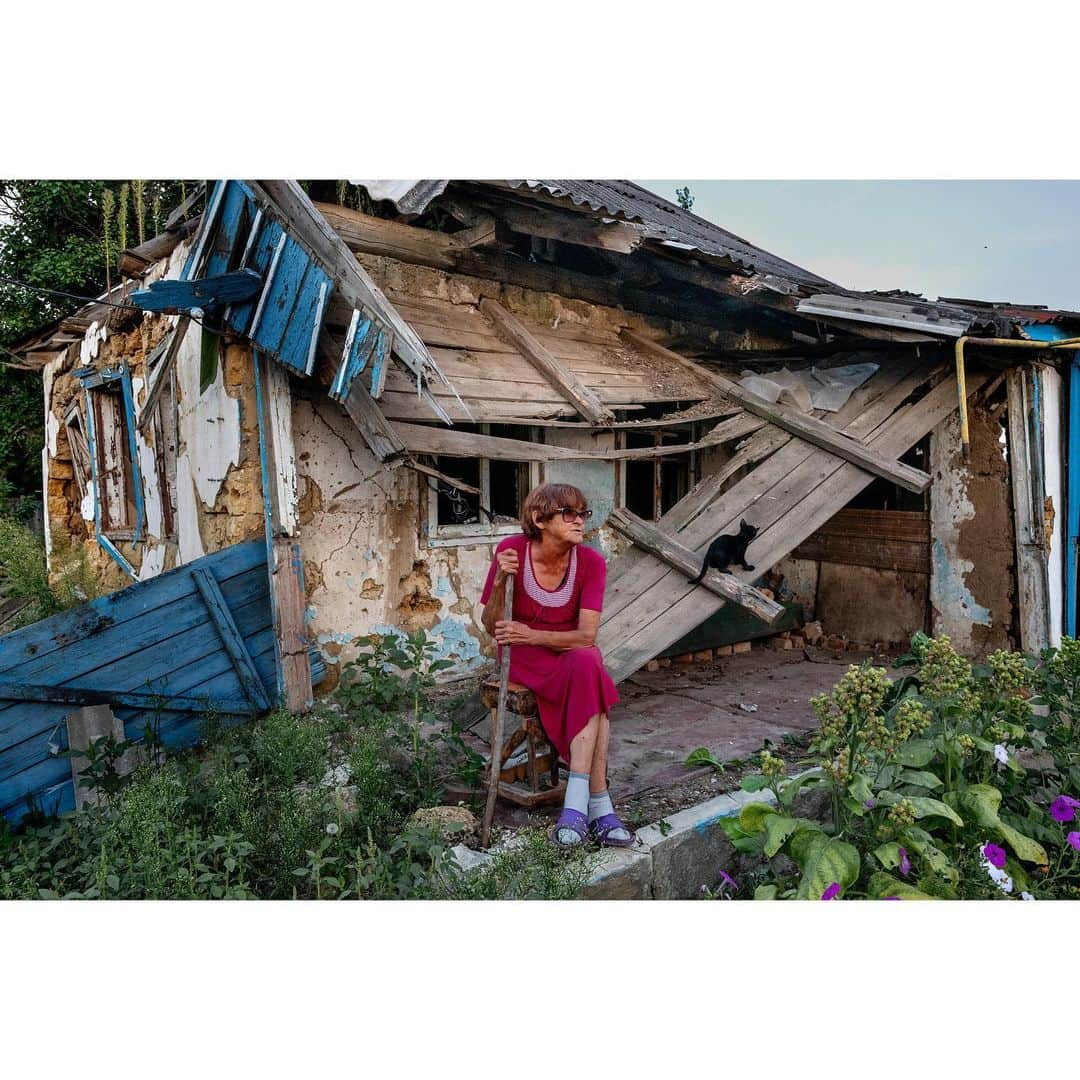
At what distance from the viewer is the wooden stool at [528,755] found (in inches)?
130

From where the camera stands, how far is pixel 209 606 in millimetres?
4285

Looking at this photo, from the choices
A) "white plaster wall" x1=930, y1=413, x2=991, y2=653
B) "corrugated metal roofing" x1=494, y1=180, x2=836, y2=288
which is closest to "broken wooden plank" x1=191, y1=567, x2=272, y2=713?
"corrugated metal roofing" x1=494, y1=180, x2=836, y2=288

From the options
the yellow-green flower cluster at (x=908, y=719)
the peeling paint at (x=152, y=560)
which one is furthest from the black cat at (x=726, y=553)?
the peeling paint at (x=152, y=560)

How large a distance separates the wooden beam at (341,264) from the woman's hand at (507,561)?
1.05 metres

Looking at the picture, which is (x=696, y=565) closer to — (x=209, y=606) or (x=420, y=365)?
(x=420, y=365)

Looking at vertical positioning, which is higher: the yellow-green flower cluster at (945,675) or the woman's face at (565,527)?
the woman's face at (565,527)

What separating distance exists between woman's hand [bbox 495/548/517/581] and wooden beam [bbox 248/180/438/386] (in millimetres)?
1050

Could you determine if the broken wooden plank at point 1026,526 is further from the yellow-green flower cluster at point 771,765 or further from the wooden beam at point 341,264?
the wooden beam at point 341,264

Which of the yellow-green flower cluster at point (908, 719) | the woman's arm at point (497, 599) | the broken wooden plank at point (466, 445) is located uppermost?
the broken wooden plank at point (466, 445)

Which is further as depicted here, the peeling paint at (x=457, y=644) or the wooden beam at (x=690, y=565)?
the peeling paint at (x=457, y=644)

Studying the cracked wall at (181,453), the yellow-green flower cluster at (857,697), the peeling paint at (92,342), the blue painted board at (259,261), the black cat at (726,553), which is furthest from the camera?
the peeling paint at (92,342)

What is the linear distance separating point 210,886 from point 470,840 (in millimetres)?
968

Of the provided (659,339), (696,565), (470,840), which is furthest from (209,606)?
(659,339)

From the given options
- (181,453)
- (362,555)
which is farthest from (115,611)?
(181,453)
